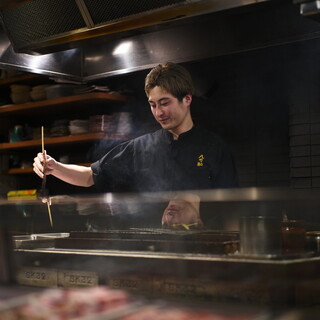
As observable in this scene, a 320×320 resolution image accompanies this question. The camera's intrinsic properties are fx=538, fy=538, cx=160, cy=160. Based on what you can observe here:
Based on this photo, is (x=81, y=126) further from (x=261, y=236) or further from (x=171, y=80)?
(x=261, y=236)

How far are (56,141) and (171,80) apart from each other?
2.00 meters

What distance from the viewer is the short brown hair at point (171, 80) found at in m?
3.10

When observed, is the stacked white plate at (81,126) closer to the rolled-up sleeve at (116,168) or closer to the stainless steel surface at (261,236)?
the rolled-up sleeve at (116,168)

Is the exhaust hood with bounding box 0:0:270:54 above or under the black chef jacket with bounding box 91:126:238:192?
above

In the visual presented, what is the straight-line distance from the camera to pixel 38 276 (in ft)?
5.89

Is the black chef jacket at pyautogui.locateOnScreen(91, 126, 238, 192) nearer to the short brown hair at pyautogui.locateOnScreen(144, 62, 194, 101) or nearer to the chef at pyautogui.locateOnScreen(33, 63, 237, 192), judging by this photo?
the chef at pyautogui.locateOnScreen(33, 63, 237, 192)

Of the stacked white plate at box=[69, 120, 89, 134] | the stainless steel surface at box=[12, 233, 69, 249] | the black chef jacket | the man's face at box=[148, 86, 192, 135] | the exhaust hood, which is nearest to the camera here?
the stainless steel surface at box=[12, 233, 69, 249]

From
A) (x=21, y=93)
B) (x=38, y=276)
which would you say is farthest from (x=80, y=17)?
(x=21, y=93)

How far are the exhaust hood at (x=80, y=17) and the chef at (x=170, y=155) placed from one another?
0.51 meters

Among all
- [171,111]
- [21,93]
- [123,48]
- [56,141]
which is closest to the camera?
[171,111]

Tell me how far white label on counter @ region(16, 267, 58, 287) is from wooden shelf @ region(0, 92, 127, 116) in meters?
2.76

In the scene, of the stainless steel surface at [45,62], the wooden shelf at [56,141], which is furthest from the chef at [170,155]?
the wooden shelf at [56,141]

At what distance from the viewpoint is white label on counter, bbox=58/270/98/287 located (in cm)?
169

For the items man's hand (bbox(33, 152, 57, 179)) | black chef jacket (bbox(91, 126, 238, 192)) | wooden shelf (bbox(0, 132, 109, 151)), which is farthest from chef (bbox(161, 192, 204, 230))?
wooden shelf (bbox(0, 132, 109, 151))
